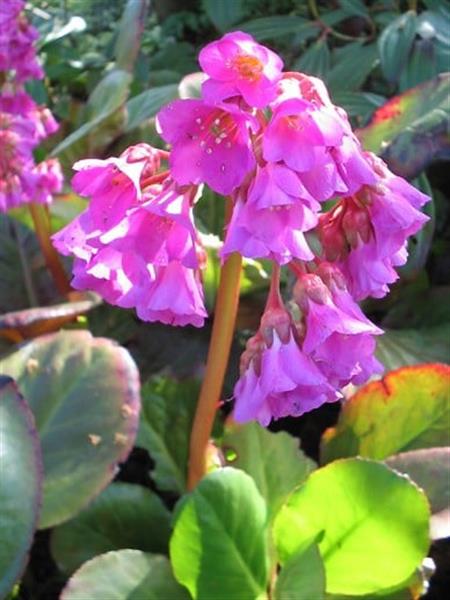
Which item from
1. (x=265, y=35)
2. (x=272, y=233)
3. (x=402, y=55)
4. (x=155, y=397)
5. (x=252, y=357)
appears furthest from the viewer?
(x=265, y=35)

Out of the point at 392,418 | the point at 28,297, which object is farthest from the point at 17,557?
the point at 28,297

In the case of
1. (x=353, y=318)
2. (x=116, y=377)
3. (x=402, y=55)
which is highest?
(x=353, y=318)

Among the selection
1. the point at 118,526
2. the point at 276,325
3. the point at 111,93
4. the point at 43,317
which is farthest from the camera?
the point at 111,93

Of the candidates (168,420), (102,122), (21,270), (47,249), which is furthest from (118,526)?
(102,122)

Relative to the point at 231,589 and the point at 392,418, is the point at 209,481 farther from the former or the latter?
the point at 392,418

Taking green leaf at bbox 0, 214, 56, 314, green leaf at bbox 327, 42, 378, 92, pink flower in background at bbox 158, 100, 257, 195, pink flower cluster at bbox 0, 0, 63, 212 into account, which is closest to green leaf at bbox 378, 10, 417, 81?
green leaf at bbox 327, 42, 378, 92

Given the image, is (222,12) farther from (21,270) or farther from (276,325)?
(276,325)

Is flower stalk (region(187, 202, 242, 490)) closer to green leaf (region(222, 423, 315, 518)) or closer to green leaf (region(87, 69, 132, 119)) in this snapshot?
green leaf (region(222, 423, 315, 518))
